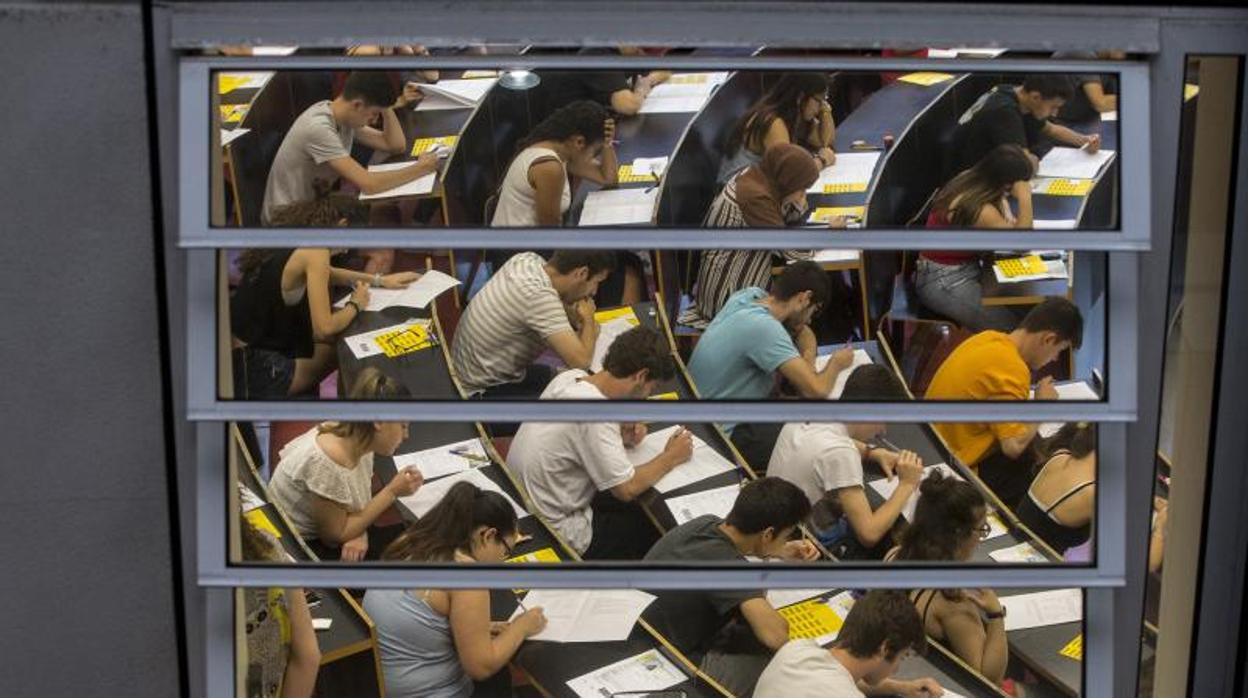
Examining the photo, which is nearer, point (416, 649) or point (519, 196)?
point (519, 196)

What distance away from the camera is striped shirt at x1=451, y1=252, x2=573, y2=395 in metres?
1.74

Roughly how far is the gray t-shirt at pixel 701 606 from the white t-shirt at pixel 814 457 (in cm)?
11

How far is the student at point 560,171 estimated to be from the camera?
1.72 metres

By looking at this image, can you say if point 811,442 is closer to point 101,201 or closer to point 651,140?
point 651,140

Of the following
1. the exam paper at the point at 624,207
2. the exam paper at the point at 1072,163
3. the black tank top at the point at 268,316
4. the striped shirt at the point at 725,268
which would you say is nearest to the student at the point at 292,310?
the black tank top at the point at 268,316

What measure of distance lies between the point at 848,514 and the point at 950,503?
0.13 m

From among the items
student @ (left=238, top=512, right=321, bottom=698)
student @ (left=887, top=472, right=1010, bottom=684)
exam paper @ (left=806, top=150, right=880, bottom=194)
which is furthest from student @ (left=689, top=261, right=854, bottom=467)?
student @ (left=238, top=512, right=321, bottom=698)

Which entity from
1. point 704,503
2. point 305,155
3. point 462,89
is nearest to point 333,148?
point 305,155

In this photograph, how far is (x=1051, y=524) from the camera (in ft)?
5.94

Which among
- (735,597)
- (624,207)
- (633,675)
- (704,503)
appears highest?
(624,207)

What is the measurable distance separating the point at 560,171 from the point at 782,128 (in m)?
0.27

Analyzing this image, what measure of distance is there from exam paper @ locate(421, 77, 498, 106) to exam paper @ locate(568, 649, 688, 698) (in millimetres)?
724

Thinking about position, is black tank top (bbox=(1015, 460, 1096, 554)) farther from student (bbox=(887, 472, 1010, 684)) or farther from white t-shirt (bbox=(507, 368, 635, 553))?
white t-shirt (bbox=(507, 368, 635, 553))

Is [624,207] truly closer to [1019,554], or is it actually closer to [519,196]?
[519,196]
